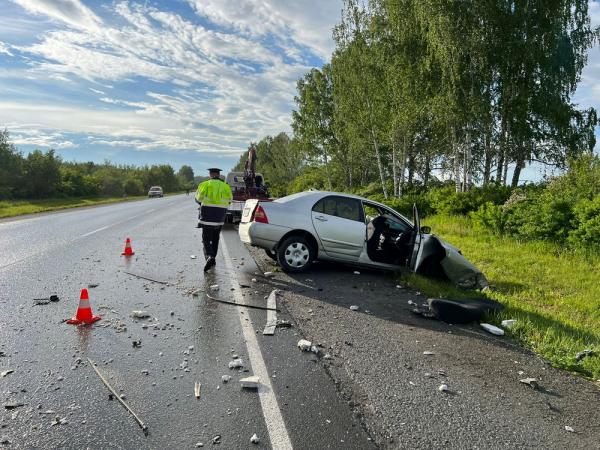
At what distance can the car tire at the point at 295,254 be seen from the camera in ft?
27.7

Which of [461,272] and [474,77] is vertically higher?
[474,77]

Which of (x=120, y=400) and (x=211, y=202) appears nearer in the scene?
(x=120, y=400)

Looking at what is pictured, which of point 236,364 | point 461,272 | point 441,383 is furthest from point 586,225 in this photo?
point 236,364

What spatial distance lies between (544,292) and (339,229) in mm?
3710

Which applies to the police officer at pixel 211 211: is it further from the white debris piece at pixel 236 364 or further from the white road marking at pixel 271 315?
the white debris piece at pixel 236 364

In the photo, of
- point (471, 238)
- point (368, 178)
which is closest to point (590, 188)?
point (471, 238)

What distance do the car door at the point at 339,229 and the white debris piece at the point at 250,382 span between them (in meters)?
4.92

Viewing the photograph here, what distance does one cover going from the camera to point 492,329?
5441mm

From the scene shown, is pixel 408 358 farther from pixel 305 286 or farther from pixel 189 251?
pixel 189 251

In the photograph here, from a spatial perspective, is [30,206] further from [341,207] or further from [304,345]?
[304,345]

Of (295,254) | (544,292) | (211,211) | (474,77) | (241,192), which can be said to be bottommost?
(544,292)

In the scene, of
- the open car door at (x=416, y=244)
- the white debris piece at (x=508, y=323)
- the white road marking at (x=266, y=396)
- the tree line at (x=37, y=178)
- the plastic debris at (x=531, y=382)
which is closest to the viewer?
the white road marking at (x=266, y=396)

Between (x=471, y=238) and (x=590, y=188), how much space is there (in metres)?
3.20

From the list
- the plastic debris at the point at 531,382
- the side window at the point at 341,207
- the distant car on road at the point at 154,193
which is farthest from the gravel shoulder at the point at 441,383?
the distant car on road at the point at 154,193
